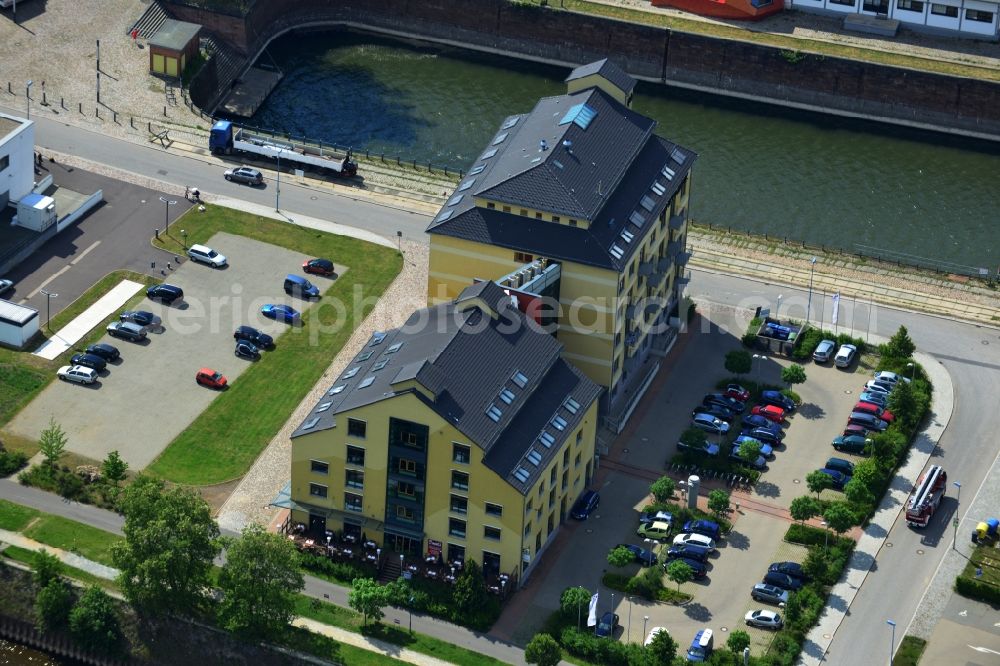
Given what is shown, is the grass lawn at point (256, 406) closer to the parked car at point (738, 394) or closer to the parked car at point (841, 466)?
the parked car at point (738, 394)

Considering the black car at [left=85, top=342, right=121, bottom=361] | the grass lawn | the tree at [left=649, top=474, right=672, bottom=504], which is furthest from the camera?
the black car at [left=85, top=342, right=121, bottom=361]

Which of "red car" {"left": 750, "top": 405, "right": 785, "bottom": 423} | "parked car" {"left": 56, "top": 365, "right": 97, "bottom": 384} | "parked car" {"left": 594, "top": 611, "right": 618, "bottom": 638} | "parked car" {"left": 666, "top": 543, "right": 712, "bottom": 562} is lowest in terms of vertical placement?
"parked car" {"left": 56, "top": 365, "right": 97, "bottom": 384}

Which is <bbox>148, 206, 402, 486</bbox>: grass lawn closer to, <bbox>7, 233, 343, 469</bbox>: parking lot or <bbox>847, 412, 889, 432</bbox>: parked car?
<bbox>7, 233, 343, 469</bbox>: parking lot

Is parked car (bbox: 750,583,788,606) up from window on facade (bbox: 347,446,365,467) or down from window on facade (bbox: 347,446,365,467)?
down

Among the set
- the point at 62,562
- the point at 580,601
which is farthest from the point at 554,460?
the point at 62,562

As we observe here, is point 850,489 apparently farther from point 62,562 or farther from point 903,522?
point 62,562

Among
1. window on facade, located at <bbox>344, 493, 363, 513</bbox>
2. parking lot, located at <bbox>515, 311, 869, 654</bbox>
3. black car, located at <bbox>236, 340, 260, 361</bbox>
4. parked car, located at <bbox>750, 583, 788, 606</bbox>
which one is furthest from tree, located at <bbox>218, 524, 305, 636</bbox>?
parked car, located at <bbox>750, 583, 788, 606</bbox>

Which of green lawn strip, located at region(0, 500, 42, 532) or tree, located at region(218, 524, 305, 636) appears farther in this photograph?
green lawn strip, located at region(0, 500, 42, 532)

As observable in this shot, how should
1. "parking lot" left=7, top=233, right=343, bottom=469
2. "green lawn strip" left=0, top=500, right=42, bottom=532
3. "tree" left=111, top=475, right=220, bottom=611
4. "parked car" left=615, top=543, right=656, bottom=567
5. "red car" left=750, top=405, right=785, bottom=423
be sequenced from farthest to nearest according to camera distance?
1. "red car" left=750, top=405, right=785, bottom=423
2. "parking lot" left=7, top=233, right=343, bottom=469
3. "green lawn strip" left=0, top=500, right=42, bottom=532
4. "parked car" left=615, top=543, right=656, bottom=567
5. "tree" left=111, top=475, right=220, bottom=611

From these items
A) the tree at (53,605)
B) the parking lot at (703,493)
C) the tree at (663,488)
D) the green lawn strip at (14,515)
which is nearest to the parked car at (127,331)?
the green lawn strip at (14,515)
